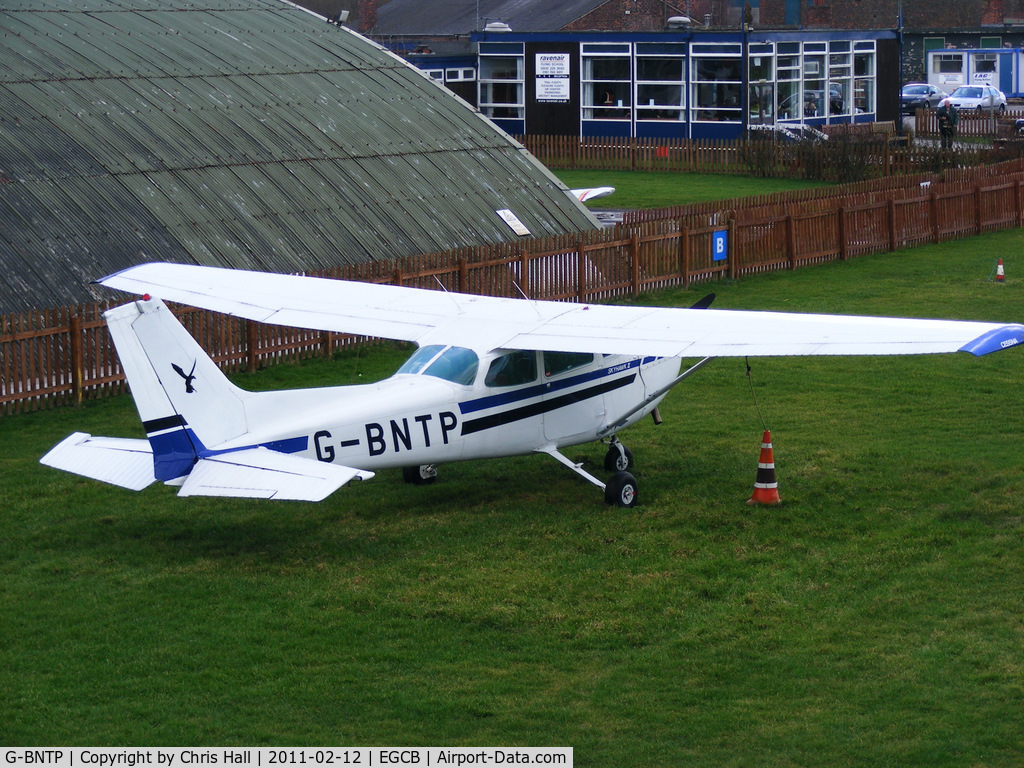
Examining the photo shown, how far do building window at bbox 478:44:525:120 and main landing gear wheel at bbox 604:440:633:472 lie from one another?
43432 millimetres

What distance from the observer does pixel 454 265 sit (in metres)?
23.7

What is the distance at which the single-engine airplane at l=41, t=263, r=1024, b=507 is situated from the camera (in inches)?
476

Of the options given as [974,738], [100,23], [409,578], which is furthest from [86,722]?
[100,23]

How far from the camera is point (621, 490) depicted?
46.7 ft

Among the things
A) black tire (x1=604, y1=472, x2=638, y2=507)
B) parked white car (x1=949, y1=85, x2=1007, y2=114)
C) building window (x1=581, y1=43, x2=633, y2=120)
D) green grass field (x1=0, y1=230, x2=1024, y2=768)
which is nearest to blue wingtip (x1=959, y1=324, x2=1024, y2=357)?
green grass field (x1=0, y1=230, x2=1024, y2=768)

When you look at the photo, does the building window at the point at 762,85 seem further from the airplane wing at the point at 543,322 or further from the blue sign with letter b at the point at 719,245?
the airplane wing at the point at 543,322

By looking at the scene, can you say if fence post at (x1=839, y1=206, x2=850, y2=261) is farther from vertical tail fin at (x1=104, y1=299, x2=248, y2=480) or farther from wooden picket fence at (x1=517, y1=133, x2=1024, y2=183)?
vertical tail fin at (x1=104, y1=299, x2=248, y2=480)

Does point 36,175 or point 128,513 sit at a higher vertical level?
point 36,175

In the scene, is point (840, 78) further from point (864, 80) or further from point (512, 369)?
point (512, 369)

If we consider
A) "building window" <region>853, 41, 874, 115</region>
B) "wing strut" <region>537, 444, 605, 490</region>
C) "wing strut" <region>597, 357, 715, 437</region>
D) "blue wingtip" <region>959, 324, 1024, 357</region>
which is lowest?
"wing strut" <region>537, 444, 605, 490</region>

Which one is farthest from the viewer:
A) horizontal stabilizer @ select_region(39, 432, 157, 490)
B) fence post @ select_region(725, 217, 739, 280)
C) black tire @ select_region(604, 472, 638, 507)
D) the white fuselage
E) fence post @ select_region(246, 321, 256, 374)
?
fence post @ select_region(725, 217, 739, 280)

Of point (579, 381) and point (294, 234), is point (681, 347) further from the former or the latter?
point (294, 234)

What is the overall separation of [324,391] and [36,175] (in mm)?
12256

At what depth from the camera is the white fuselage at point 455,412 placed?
41.4 ft
